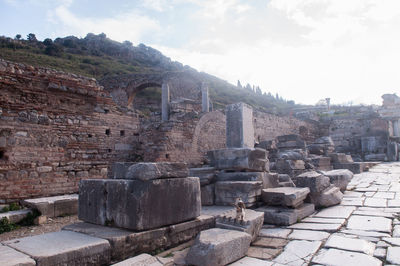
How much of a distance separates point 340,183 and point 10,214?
7.55m

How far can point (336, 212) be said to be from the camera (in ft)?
18.5

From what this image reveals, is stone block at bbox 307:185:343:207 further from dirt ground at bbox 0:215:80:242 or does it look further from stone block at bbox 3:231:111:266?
dirt ground at bbox 0:215:80:242

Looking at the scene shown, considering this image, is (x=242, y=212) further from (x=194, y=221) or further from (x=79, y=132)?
(x=79, y=132)

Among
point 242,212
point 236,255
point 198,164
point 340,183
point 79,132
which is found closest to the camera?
point 236,255

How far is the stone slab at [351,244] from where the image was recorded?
3.54m

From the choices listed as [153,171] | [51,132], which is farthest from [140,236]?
[51,132]

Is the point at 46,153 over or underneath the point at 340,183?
over

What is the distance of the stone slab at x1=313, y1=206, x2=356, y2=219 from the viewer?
5.36 metres

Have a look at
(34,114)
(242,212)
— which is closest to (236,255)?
(242,212)

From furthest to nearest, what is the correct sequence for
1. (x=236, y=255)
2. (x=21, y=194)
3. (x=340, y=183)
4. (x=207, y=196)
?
1. (x=340, y=183)
2. (x=21, y=194)
3. (x=207, y=196)
4. (x=236, y=255)

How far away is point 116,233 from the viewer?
11.5ft

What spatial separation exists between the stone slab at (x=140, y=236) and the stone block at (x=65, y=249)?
127mm

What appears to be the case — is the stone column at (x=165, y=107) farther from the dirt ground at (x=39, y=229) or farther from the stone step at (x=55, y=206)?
the dirt ground at (x=39, y=229)

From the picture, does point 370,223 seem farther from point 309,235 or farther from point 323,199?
point 323,199
